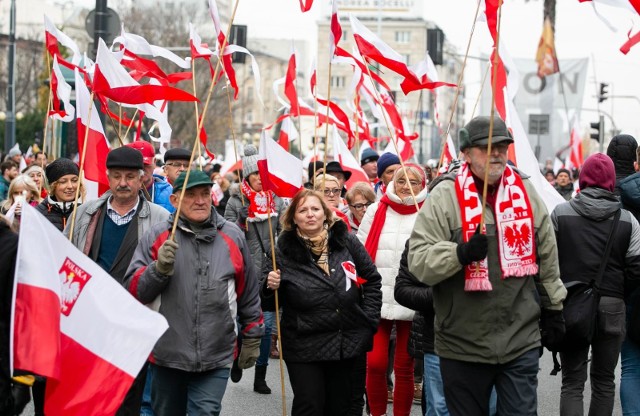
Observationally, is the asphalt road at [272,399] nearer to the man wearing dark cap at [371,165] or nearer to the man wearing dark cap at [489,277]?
the man wearing dark cap at [371,165]

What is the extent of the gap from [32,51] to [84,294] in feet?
173

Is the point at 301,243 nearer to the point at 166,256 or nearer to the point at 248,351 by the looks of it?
the point at 248,351

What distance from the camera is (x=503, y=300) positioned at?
5586 millimetres

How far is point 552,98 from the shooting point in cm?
3238

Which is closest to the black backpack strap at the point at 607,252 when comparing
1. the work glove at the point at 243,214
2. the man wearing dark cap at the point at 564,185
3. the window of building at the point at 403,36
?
the work glove at the point at 243,214

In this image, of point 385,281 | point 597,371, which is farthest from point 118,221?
point 597,371

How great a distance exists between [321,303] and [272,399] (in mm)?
3356

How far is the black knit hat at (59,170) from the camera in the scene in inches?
312

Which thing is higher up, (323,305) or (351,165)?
(351,165)

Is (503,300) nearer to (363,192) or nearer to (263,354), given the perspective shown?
(363,192)

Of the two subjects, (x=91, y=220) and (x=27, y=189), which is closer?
(x=91, y=220)

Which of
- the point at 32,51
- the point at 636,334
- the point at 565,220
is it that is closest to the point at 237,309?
the point at 565,220

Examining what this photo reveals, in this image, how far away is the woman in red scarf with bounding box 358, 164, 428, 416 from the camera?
26.3 feet

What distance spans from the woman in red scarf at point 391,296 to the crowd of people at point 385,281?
12 millimetres
